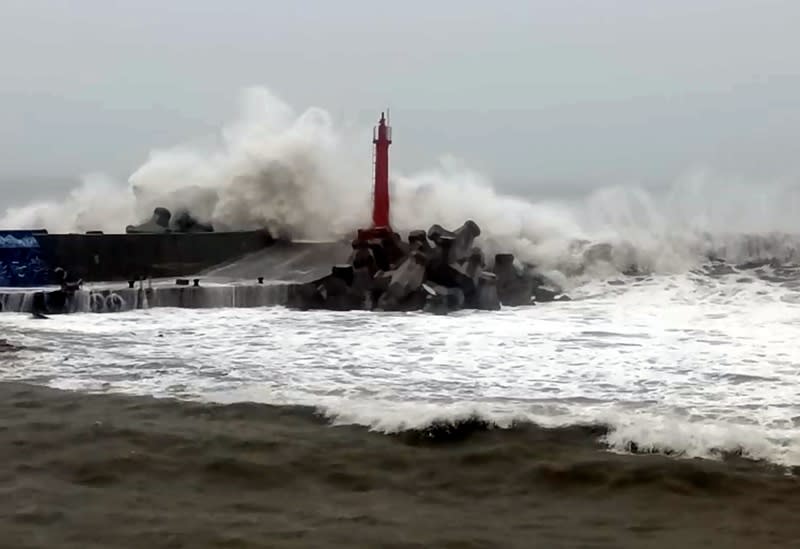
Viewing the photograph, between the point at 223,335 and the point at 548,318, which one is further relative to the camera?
the point at 548,318

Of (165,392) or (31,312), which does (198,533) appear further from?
(31,312)

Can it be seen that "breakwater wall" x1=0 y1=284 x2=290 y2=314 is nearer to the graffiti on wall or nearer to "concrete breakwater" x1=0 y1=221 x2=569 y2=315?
"concrete breakwater" x1=0 y1=221 x2=569 y2=315

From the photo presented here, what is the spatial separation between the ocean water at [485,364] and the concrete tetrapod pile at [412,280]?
0.41 meters

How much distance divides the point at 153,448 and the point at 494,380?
286 centimetres

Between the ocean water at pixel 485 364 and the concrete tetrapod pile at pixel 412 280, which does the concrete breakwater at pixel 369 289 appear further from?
the ocean water at pixel 485 364

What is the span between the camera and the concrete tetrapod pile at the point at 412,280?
37.9 feet

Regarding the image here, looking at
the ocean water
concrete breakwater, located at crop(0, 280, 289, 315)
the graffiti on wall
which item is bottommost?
the ocean water

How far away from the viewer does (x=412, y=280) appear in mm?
11633

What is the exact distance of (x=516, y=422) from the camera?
5523 mm

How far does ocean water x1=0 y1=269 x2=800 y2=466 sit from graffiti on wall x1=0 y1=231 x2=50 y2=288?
7.09ft

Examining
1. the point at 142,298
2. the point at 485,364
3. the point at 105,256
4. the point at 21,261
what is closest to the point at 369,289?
the point at 142,298

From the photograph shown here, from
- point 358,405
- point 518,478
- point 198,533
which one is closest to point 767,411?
point 518,478

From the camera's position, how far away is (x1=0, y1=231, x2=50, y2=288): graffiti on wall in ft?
41.4

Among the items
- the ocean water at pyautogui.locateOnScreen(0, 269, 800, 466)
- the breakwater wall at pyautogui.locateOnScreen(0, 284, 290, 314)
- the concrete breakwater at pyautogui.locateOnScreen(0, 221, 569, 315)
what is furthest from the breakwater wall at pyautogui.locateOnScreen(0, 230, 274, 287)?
the ocean water at pyautogui.locateOnScreen(0, 269, 800, 466)
